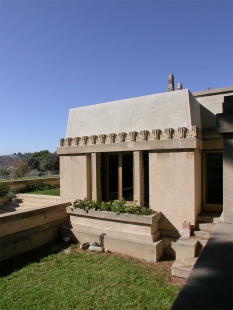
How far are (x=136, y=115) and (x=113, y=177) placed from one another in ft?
8.68

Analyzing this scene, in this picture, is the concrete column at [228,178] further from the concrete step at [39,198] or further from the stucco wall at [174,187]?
the concrete step at [39,198]

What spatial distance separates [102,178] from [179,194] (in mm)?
3364

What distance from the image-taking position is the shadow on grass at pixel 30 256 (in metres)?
6.62

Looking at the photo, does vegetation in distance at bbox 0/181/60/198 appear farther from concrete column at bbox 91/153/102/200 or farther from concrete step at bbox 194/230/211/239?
concrete step at bbox 194/230/211/239

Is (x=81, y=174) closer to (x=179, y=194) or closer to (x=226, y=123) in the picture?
(x=179, y=194)

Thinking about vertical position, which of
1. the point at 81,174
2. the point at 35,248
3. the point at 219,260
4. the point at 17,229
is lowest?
the point at 35,248

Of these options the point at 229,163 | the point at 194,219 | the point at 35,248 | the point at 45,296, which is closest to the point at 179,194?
the point at 194,219

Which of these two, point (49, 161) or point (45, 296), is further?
point (49, 161)

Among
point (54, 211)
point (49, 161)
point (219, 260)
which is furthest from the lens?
point (49, 161)

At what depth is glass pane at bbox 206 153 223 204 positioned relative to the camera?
8164 mm

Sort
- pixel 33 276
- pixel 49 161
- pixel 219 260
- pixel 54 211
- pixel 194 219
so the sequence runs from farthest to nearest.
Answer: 1. pixel 49 161
2. pixel 54 211
3. pixel 194 219
4. pixel 33 276
5. pixel 219 260

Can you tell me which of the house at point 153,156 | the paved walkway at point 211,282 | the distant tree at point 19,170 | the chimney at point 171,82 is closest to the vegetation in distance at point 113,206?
the house at point 153,156

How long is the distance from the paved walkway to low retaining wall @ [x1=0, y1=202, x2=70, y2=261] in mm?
6511

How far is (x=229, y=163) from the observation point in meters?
4.39
